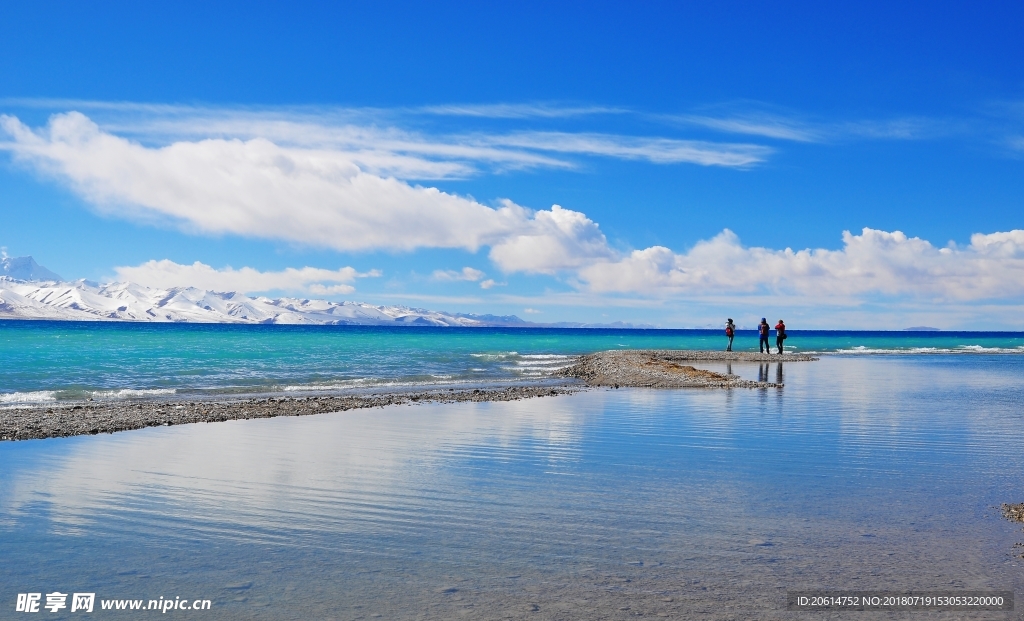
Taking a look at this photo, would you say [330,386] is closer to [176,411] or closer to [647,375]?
[176,411]

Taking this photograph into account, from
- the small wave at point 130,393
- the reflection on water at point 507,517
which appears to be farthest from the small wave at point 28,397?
the reflection on water at point 507,517

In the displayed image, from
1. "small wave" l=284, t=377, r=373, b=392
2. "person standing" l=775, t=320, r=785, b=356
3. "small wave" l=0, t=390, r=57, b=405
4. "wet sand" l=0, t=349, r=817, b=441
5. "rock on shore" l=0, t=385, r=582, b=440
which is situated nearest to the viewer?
"rock on shore" l=0, t=385, r=582, b=440

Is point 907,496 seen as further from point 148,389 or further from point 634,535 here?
point 148,389

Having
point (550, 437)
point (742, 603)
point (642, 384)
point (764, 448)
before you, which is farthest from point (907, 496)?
point (642, 384)

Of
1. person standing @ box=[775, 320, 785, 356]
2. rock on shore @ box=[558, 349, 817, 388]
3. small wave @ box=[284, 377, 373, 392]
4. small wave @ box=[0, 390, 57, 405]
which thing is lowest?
small wave @ box=[0, 390, 57, 405]

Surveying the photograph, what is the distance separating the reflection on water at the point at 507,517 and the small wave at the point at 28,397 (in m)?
10.8

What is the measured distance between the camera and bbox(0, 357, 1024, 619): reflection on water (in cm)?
705

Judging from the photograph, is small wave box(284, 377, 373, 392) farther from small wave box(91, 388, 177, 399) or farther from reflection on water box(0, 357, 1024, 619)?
reflection on water box(0, 357, 1024, 619)

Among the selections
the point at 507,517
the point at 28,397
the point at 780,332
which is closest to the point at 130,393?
the point at 28,397

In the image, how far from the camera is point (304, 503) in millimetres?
10195

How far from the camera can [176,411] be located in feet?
69.5

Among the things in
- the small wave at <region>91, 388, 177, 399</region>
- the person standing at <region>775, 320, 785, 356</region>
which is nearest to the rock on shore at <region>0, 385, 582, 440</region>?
the small wave at <region>91, 388, 177, 399</region>

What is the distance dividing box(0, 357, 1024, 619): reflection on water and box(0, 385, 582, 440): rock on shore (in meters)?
1.48

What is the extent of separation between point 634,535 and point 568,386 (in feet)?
78.2
